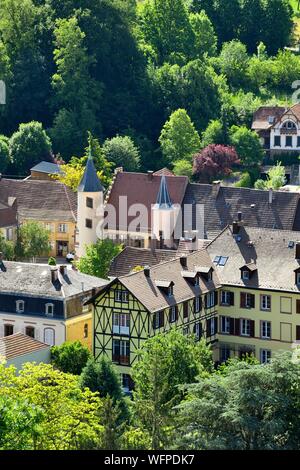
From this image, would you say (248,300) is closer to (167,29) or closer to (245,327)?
(245,327)

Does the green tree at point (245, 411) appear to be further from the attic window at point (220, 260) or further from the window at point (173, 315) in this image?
the attic window at point (220, 260)

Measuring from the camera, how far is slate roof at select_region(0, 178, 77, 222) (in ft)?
357

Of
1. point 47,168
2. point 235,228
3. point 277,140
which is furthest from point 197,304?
point 277,140

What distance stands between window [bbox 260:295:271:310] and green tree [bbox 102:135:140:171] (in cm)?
3743

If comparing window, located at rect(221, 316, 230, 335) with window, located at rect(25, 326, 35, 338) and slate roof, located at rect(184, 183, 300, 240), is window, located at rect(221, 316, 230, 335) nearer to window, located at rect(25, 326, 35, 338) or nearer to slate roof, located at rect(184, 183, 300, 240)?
window, located at rect(25, 326, 35, 338)

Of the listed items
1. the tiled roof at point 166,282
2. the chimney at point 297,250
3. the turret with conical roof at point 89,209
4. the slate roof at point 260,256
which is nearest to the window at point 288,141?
the turret with conical roof at point 89,209

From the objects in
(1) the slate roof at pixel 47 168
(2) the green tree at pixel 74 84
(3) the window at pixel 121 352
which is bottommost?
(3) the window at pixel 121 352

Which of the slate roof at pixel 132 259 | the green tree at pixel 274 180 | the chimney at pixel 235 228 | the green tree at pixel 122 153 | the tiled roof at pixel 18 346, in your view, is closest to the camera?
the tiled roof at pixel 18 346

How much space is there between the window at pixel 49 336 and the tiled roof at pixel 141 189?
1983 cm

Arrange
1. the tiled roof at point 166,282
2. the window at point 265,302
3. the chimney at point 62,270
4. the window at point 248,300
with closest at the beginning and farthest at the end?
the tiled roof at point 166,282
the window at point 265,302
the window at point 248,300
the chimney at point 62,270

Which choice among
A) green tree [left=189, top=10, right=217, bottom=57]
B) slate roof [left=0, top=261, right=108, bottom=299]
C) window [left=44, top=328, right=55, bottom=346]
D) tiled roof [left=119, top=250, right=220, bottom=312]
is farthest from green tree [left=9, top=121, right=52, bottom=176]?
window [left=44, top=328, right=55, bottom=346]

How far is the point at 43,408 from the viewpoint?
70250 millimetres

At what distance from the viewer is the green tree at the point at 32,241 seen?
104 metres
